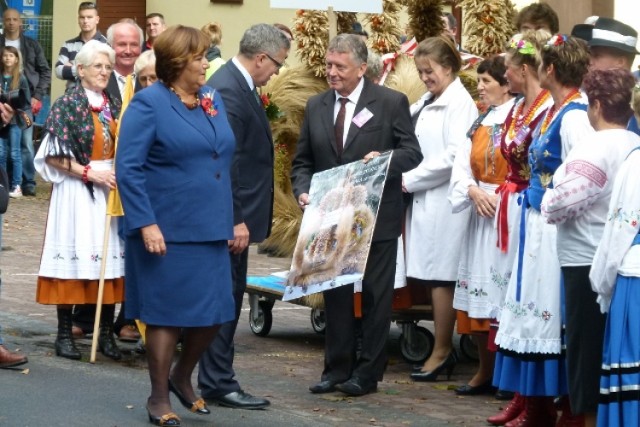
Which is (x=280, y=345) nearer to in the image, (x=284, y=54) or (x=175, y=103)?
(x=284, y=54)

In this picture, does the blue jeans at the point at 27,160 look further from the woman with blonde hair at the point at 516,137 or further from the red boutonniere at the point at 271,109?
the woman with blonde hair at the point at 516,137

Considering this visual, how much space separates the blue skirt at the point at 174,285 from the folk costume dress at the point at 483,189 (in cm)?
177

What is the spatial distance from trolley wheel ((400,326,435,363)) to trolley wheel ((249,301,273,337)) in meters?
1.35

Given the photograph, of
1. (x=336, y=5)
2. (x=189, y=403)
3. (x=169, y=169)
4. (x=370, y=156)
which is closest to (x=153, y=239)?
(x=169, y=169)

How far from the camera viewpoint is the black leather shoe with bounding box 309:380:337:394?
830 cm

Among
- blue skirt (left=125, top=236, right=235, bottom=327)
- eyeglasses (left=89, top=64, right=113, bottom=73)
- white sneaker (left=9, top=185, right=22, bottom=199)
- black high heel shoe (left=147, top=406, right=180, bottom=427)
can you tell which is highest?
eyeglasses (left=89, top=64, right=113, bottom=73)

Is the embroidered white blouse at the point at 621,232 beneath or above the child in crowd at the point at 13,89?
beneath

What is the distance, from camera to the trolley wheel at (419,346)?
9320mm

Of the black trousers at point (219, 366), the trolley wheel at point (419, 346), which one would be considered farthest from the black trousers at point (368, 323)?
the trolley wheel at point (419, 346)

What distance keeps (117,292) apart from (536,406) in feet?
9.71

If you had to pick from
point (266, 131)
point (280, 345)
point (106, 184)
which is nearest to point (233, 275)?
point (266, 131)

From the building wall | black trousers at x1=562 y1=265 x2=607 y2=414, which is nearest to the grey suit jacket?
black trousers at x1=562 y1=265 x2=607 y2=414

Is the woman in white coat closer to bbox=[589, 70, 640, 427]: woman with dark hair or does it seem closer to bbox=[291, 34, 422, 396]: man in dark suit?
bbox=[291, 34, 422, 396]: man in dark suit

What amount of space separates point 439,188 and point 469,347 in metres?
1.24
